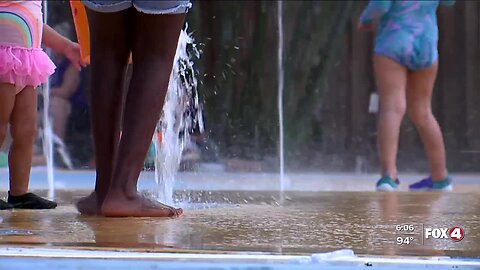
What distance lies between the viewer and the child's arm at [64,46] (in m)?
2.78

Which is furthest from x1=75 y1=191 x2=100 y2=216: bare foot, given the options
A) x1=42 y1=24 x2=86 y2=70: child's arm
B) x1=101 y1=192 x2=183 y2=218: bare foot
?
x1=42 y1=24 x2=86 y2=70: child's arm

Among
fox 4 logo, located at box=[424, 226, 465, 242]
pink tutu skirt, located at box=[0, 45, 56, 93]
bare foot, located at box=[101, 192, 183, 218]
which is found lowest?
fox 4 logo, located at box=[424, 226, 465, 242]

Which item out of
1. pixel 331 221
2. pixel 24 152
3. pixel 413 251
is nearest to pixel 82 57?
pixel 24 152

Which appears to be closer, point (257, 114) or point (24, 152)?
point (24, 152)

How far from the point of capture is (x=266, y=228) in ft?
5.83

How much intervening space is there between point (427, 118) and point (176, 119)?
1.21 meters

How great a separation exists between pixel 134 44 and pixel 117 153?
0.26m

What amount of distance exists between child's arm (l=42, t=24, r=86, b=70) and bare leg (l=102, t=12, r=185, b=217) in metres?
0.76

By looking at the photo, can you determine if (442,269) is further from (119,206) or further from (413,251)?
(119,206)

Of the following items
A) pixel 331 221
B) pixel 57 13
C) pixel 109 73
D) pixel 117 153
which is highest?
pixel 57 13

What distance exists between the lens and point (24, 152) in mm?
2678

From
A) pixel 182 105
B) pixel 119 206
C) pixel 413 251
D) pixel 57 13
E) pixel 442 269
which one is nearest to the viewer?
pixel 442 269

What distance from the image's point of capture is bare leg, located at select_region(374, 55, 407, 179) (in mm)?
3885
